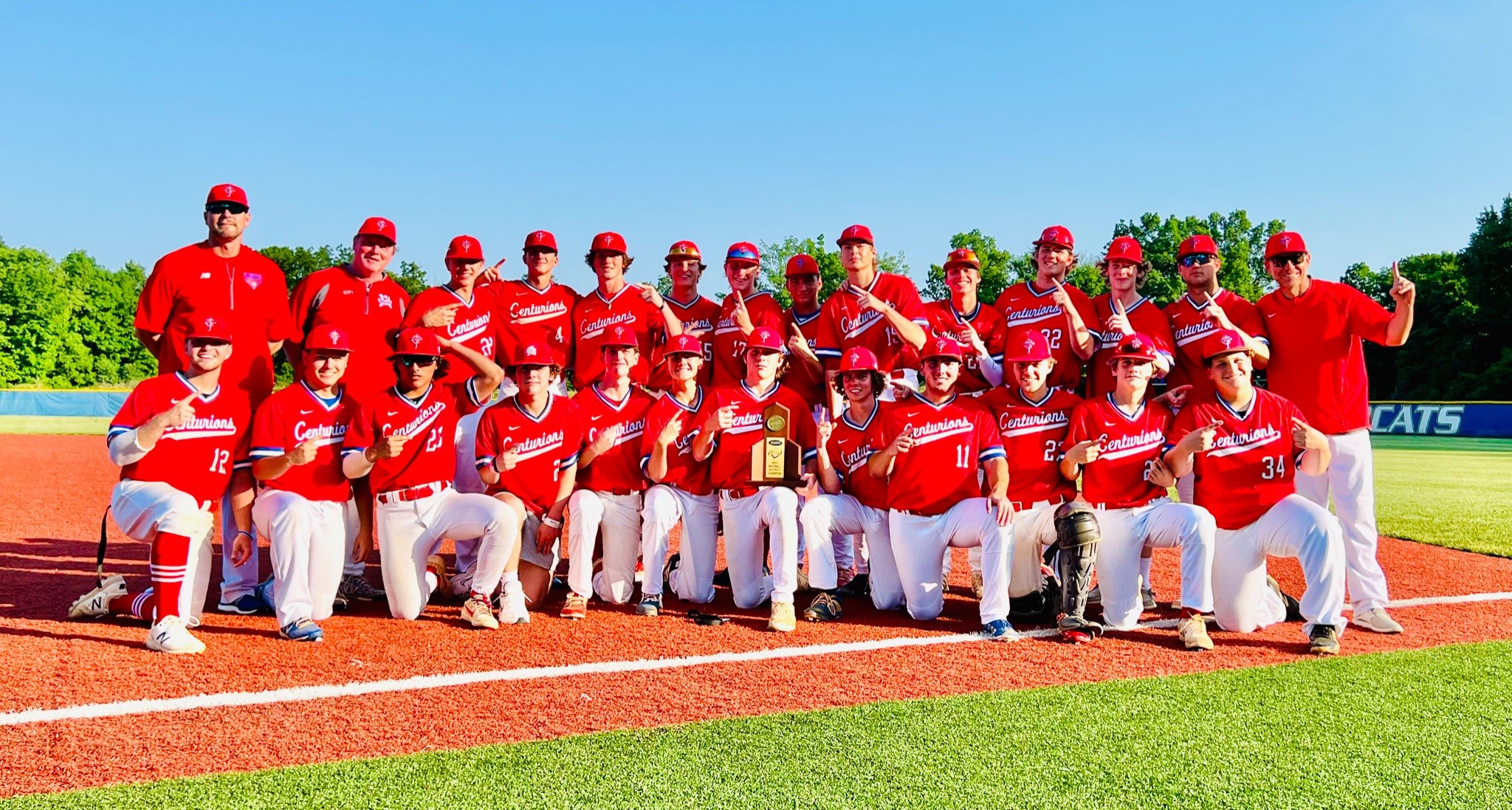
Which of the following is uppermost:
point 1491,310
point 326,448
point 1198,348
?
point 1491,310

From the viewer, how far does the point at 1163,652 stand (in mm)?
4984

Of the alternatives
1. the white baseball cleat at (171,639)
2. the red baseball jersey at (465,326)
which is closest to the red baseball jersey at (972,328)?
the red baseball jersey at (465,326)

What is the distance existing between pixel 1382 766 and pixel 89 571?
7928 mm

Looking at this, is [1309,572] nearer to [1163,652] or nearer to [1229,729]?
[1163,652]

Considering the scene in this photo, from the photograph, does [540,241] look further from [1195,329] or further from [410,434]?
[1195,329]

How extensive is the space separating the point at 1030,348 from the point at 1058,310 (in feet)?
2.52

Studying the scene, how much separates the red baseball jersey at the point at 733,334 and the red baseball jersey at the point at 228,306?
288 cm

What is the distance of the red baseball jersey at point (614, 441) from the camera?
6.25 m

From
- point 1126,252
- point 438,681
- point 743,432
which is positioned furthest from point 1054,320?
point 438,681

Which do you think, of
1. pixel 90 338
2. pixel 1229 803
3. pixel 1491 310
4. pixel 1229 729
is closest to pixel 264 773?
pixel 1229 803

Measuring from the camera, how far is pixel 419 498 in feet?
18.6

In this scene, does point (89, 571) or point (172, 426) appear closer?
point (172, 426)

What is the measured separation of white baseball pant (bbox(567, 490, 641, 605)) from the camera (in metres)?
5.94

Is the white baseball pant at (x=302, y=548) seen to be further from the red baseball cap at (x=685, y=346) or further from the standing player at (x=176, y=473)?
the red baseball cap at (x=685, y=346)
